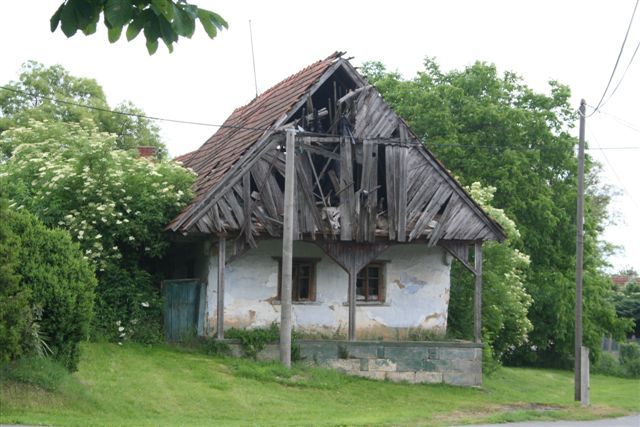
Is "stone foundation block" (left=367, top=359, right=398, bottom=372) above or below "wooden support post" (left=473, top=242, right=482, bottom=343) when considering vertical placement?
below

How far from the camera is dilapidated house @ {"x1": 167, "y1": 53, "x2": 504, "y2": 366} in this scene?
2331 centimetres

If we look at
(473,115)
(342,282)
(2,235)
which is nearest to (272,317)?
(342,282)

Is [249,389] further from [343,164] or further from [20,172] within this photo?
[20,172]

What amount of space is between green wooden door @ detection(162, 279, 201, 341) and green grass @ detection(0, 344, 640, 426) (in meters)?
1.24

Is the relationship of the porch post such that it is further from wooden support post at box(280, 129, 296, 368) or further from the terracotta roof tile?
the terracotta roof tile

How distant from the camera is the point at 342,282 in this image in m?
25.3

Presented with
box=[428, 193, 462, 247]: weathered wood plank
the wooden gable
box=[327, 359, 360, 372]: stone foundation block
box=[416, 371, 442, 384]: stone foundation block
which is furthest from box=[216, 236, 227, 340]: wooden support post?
box=[428, 193, 462, 247]: weathered wood plank

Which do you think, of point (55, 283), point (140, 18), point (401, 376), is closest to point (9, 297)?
point (55, 283)

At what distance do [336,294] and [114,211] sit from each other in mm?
6019

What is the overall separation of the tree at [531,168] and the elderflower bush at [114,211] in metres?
17.0

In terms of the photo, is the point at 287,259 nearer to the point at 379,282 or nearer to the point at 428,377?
the point at 379,282

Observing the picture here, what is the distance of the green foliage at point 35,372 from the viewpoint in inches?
602

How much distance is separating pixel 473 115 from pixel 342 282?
16.6m

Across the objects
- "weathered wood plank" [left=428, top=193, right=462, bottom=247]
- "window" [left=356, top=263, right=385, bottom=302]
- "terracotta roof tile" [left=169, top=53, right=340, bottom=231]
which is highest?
"terracotta roof tile" [left=169, top=53, right=340, bottom=231]
